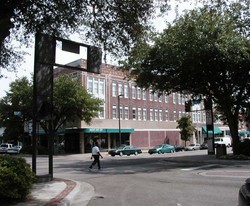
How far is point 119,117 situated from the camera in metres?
54.3

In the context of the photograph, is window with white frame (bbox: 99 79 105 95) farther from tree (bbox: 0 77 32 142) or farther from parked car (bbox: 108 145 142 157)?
parked car (bbox: 108 145 142 157)

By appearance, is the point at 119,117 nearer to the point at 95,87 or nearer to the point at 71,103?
the point at 95,87

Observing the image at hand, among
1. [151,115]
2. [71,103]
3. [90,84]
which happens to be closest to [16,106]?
[71,103]

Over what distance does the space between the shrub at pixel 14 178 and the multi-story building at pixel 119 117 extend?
39950 millimetres

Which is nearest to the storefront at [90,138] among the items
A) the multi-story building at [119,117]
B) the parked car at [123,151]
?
the multi-story building at [119,117]

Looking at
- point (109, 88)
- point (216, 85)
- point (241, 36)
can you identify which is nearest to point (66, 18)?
point (241, 36)

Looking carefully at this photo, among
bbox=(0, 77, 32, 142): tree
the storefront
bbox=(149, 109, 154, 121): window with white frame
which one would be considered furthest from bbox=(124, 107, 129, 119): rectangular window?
bbox=(0, 77, 32, 142): tree

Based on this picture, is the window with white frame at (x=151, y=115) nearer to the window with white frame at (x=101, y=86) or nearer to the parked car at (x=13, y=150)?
the window with white frame at (x=101, y=86)

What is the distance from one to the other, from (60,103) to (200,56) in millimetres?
25100

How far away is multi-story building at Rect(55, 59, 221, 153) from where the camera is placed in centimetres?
5619

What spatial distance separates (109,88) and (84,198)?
47595 mm

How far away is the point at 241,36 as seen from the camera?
28.5 metres

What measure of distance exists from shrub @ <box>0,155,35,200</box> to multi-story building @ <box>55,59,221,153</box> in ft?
131

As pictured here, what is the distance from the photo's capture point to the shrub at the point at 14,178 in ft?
32.1
